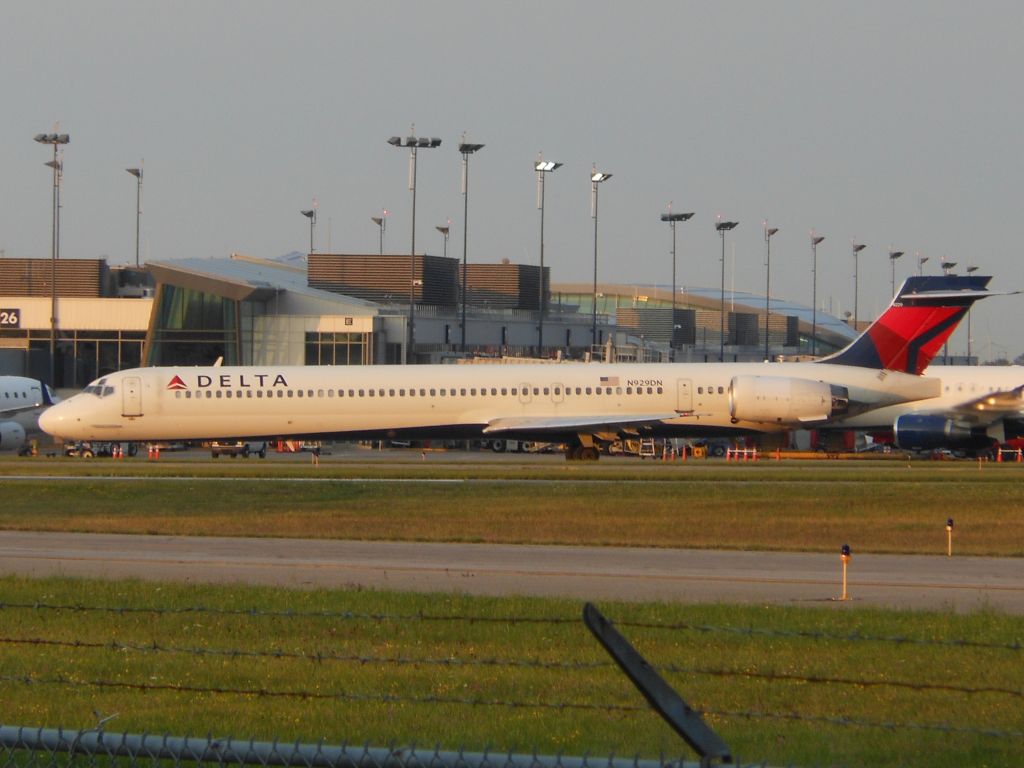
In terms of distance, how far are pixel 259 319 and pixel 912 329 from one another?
152 feet

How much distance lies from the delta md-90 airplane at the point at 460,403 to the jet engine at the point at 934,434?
5.05 ft

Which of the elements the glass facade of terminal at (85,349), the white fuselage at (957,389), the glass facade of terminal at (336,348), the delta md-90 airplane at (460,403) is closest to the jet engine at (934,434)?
the delta md-90 airplane at (460,403)

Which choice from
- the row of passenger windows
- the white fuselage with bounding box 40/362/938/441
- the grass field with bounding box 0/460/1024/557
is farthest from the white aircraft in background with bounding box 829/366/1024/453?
the grass field with bounding box 0/460/1024/557

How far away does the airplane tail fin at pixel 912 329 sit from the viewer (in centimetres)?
4844

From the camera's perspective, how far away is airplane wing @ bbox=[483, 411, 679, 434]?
4603 centimetres

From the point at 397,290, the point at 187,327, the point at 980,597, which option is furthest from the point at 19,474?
the point at 397,290

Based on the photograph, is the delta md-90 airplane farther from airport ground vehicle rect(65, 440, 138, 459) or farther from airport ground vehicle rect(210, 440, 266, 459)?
airport ground vehicle rect(210, 440, 266, 459)

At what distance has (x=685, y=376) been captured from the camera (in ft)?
156

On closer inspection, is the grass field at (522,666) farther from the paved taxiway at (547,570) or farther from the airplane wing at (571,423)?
the airplane wing at (571,423)

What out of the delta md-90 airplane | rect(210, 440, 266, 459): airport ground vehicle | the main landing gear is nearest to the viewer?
the delta md-90 airplane

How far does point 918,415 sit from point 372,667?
40.4 metres

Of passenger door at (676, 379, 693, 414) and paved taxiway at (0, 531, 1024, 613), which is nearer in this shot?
paved taxiway at (0, 531, 1024, 613)

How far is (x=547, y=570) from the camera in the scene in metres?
19.4

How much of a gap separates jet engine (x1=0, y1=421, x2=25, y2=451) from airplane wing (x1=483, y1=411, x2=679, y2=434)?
24.4 metres
